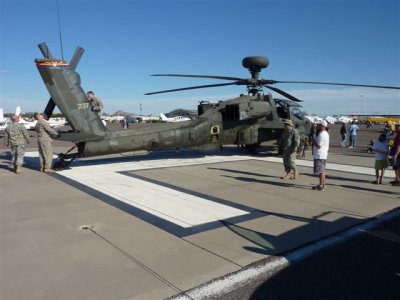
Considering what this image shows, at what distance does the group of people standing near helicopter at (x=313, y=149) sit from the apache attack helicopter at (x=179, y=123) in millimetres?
3659

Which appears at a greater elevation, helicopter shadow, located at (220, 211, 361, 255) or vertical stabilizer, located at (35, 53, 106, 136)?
vertical stabilizer, located at (35, 53, 106, 136)

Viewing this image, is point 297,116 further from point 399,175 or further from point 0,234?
point 0,234

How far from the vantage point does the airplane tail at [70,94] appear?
30.7ft

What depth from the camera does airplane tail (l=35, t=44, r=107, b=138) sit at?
937 centimetres

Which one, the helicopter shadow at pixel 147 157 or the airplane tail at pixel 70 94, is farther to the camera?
the helicopter shadow at pixel 147 157

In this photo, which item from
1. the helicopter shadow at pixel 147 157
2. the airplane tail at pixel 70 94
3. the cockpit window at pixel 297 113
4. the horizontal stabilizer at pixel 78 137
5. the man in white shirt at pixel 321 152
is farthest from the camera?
the cockpit window at pixel 297 113

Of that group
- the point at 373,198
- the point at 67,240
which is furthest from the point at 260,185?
the point at 67,240

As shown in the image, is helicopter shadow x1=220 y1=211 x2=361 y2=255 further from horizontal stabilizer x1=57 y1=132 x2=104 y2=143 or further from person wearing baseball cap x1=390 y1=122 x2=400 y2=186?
horizontal stabilizer x1=57 y1=132 x2=104 y2=143

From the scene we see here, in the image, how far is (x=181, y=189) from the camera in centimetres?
785

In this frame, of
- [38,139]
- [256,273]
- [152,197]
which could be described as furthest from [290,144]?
[38,139]

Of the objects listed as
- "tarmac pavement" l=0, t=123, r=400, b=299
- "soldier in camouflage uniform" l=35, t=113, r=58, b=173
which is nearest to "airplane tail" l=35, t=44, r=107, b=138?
"soldier in camouflage uniform" l=35, t=113, r=58, b=173

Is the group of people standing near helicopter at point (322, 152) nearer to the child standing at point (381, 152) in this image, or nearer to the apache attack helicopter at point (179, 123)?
the child standing at point (381, 152)

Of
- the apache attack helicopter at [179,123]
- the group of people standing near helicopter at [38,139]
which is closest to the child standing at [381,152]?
the apache attack helicopter at [179,123]

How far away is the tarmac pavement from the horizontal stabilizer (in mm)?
1010
